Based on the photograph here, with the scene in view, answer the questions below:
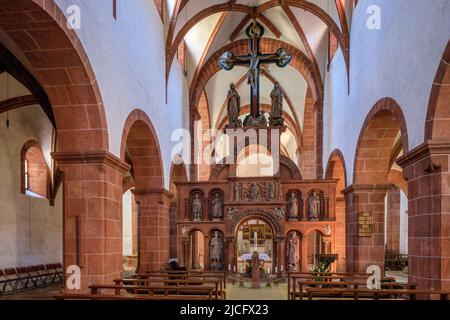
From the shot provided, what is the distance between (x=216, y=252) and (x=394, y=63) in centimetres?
943

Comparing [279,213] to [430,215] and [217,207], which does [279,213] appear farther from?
[430,215]

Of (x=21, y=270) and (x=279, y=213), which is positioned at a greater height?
(x=279, y=213)

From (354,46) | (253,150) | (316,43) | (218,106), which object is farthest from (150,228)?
(218,106)

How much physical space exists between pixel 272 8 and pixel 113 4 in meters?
9.82

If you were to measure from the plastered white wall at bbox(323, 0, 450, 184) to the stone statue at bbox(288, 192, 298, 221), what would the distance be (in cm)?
249

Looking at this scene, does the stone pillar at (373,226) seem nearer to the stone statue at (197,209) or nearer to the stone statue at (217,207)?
the stone statue at (217,207)

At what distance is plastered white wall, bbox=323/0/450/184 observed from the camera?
702cm

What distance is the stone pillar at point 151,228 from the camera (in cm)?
1298

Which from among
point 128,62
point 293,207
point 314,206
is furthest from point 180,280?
point 314,206

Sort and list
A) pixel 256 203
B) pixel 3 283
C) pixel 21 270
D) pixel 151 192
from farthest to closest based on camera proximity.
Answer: pixel 256 203 < pixel 21 270 < pixel 151 192 < pixel 3 283

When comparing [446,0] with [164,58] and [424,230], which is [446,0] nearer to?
[424,230]

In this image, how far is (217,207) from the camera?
16.0 metres

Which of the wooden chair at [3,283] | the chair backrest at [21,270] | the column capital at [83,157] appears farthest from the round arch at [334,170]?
the wooden chair at [3,283]

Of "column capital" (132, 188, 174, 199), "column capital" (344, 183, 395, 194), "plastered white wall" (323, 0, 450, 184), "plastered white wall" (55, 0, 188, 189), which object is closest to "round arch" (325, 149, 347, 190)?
"plastered white wall" (323, 0, 450, 184)
